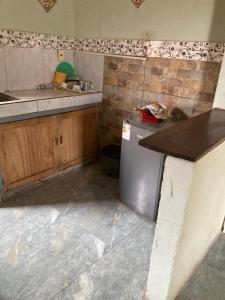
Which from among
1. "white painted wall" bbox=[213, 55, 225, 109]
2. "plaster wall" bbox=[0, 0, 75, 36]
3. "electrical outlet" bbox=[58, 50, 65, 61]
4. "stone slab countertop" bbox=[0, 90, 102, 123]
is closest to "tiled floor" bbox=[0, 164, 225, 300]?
"stone slab countertop" bbox=[0, 90, 102, 123]

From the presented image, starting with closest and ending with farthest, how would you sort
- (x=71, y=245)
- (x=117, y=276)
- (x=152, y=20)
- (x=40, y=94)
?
(x=117, y=276) < (x=71, y=245) < (x=152, y=20) < (x=40, y=94)

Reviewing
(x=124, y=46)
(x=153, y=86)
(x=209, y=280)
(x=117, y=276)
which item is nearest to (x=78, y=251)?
(x=117, y=276)

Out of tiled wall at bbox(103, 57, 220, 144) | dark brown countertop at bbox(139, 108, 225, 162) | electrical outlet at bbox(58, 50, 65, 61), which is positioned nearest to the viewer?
dark brown countertop at bbox(139, 108, 225, 162)

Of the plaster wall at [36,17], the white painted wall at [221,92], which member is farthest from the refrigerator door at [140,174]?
the plaster wall at [36,17]

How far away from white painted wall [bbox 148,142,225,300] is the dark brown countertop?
46 millimetres

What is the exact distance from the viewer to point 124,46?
8.25 ft

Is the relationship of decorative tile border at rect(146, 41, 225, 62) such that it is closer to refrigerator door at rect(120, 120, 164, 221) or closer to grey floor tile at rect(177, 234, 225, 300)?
refrigerator door at rect(120, 120, 164, 221)

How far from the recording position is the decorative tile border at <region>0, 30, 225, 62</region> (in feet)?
6.53

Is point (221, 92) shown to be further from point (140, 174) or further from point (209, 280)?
point (209, 280)

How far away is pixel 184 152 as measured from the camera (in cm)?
99

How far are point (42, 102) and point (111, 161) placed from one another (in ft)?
3.05

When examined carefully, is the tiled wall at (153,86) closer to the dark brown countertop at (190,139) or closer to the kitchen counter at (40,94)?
the kitchen counter at (40,94)

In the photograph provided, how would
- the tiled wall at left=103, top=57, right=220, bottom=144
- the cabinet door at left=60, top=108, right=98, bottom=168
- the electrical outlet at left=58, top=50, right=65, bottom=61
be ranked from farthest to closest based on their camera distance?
the electrical outlet at left=58, top=50, right=65, bottom=61
the cabinet door at left=60, top=108, right=98, bottom=168
the tiled wall at left=103, top=57, right=220, bottom=144

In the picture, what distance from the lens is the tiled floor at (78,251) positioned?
1.48m
